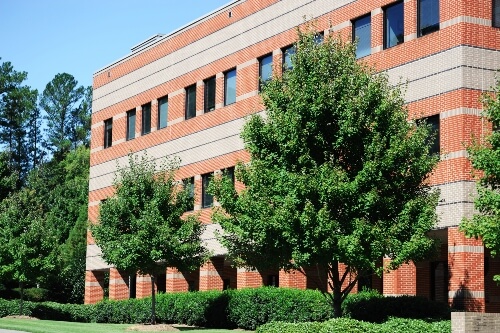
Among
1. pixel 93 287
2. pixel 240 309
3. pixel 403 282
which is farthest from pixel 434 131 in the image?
pixel 93 287

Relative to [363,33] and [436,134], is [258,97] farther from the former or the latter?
[436,134]

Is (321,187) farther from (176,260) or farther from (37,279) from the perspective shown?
(37,279)

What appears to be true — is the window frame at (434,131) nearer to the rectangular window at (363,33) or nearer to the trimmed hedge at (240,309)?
the rectangular window at (363,33)

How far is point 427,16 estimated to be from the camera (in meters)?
31.1

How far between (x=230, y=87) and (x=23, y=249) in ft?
43.8

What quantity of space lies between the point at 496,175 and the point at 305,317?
1105 cm

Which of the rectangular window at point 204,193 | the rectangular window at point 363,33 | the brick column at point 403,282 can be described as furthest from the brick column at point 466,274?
the rectangular window at point 204,193

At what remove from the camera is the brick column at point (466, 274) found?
2847 cm

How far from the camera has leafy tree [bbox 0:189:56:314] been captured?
4438 centimetres

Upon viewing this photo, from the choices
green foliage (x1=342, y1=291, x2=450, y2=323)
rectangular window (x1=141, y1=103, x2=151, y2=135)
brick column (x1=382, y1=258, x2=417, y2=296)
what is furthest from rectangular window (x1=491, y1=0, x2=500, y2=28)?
rectangular window (x1=141, y1=103, x2=151, y2=135)

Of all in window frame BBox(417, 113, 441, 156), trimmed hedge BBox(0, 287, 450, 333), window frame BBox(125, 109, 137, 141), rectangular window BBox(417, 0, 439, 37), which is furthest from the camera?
window frame BBox(125, 109, 137, 141)

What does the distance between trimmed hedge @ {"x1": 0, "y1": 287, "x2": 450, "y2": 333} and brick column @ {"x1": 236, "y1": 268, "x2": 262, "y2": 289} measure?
1.75m

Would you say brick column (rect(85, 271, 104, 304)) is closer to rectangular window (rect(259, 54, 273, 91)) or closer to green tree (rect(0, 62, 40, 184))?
rectangular window (rect(259, 54, 273, 91))

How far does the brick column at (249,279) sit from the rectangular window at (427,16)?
44.0 feet
